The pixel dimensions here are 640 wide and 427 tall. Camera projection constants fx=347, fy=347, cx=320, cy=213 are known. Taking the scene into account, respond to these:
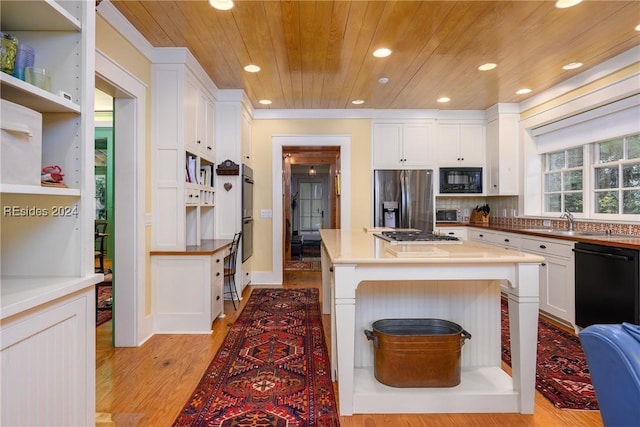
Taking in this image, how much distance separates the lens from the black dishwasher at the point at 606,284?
2.53 meters

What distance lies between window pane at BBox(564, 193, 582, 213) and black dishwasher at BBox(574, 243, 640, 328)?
4.08 ft

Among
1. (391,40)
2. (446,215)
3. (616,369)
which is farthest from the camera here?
(446,215)

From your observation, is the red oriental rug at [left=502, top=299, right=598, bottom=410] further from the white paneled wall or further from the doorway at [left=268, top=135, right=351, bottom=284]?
the doorway at [left=268, top=135, right=351, bottom=284]

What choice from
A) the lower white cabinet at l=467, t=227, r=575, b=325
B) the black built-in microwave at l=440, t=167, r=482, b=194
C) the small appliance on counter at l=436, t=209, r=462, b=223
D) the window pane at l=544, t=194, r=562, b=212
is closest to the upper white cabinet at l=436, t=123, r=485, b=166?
the black built-in microwave at l=440, t=167, r=482, b=194

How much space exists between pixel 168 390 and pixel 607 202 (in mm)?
4318

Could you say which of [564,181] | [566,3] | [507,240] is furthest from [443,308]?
[564,181]

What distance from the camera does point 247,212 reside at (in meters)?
4.62

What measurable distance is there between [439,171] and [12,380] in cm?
510

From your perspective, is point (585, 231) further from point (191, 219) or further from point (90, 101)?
point (90, 101)

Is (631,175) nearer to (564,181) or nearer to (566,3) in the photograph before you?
(564,181)

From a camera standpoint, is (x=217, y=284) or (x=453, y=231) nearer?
(x=217, y=284)

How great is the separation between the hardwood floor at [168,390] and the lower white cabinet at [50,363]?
630mm

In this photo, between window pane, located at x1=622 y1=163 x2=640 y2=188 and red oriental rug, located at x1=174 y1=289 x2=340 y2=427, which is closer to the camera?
red oriental rug, located at x1=174 y1=289 x2=340 y2=427

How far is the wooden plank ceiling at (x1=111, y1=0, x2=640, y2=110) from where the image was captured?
8.01 ft
